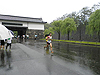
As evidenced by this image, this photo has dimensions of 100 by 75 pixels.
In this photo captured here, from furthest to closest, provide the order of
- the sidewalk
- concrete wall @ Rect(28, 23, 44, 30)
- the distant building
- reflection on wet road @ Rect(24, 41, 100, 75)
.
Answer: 1. concrete wall @ Rect(28, 23, 44, 30)
2. the distant building
3. reflection on wet road @ Rect(24, 41, 100, 75)
4. the sidewalk

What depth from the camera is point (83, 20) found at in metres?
21.4

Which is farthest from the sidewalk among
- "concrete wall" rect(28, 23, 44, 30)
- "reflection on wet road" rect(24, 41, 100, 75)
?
"concrete wall" rect(28, 23, 44, 30)

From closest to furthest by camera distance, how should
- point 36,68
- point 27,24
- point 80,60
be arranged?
point 36,68
point 80,60
point 27,24

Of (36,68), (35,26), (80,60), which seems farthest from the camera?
(35,26)

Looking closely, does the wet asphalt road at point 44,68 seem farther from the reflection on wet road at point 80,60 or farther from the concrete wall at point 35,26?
the concrete wall at point 35,26

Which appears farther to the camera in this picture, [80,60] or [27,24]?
[27,24]

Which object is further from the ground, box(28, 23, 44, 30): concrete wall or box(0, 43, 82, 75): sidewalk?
box(28, 23, 44, 30): concrete wall

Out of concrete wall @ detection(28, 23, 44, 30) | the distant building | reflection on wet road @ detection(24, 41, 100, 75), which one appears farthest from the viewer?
concrete wall @ detection(28, 23, 44, 30)

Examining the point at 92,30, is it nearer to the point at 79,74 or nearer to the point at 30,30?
the point at 79,74

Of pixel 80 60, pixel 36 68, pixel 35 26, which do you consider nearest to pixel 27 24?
pixel 35 26

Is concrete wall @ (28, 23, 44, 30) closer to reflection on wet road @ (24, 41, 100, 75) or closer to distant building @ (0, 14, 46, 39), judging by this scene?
distant building @ (0, 14, 46, 39)

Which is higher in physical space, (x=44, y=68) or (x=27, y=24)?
(x=27, y=24)

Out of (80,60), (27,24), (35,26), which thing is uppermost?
(27,24)

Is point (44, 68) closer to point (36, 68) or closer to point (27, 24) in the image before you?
point (36, 68)
